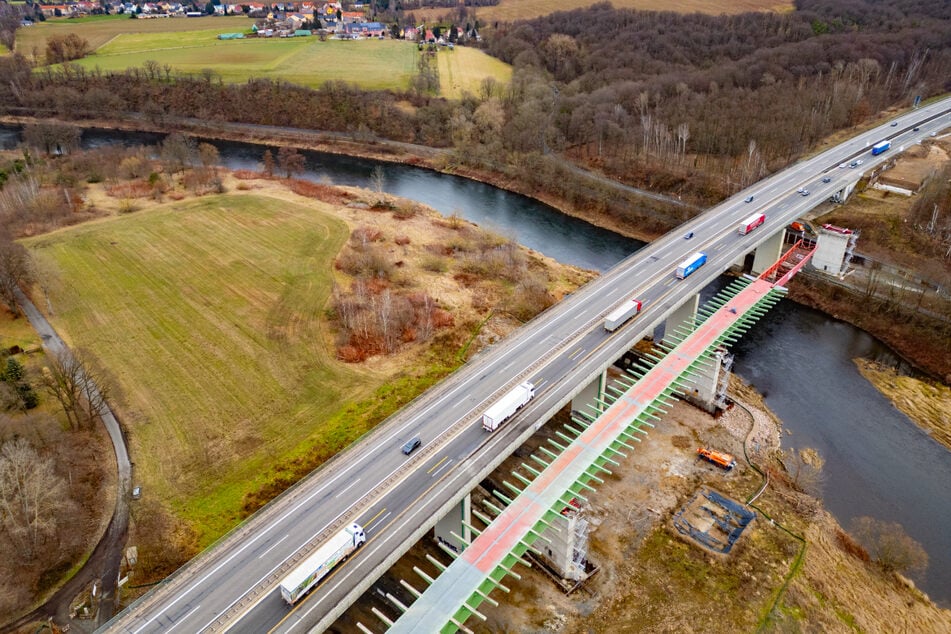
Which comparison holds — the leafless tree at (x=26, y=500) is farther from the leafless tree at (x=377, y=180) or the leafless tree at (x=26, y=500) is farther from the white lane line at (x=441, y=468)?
the leafless tree at (x=377, y=180)

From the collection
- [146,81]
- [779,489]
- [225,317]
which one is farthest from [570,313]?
[146,81]

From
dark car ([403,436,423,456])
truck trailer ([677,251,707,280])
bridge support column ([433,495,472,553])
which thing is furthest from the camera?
truck trailer ([677,251,707,280])

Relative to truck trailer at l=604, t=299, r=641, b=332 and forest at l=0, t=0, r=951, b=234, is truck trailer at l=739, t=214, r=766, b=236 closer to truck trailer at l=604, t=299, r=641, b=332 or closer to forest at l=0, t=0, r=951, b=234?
forest at l=0, t=0, r=951, b=234

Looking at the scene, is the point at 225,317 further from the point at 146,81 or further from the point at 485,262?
the point at 146,81

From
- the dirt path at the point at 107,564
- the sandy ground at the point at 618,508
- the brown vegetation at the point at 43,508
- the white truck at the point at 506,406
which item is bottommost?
the sandy ground at the point at 618,508

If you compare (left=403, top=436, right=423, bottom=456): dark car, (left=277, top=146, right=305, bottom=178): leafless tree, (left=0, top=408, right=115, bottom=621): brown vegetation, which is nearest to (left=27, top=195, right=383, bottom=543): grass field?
(left=0, top=408, right=115, bottom=621): brown vegetation

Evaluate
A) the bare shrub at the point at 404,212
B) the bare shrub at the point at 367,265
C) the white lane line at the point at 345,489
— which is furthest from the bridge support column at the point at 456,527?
the bare shrub at the point at 404,212
